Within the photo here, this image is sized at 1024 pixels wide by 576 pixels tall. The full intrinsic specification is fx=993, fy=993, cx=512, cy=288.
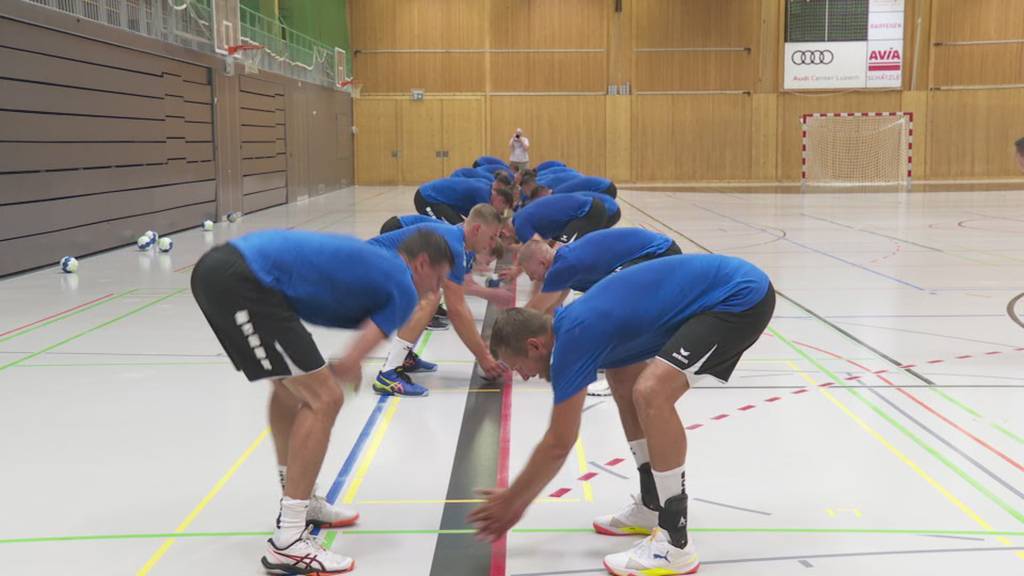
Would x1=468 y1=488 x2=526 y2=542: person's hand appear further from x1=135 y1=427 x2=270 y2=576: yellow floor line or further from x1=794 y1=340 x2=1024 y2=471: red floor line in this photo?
x1=794 y1=340 x2=1024 y2=471: red floor line

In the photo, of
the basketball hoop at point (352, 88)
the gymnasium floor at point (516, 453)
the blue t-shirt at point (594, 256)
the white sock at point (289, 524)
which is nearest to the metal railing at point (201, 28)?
the basketball hoop at point (352, 88)

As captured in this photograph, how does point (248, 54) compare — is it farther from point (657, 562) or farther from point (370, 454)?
point (657, 562)

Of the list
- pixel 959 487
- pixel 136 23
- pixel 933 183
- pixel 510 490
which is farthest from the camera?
pixel 933 183

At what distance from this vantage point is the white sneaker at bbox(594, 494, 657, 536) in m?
4.48

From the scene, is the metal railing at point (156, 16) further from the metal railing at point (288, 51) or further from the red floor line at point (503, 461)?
the red floor line at point (503, 461)

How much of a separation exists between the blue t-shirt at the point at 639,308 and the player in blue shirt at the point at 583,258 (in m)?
1.80

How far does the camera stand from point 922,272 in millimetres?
12883

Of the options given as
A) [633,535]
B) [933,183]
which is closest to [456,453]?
[633,535]

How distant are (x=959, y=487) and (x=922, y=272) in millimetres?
8584

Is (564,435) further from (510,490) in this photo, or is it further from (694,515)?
(694,515)

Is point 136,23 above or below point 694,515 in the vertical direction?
above

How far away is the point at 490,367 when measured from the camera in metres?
7.18

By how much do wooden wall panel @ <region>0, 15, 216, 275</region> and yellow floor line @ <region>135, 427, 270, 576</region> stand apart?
8475 mm

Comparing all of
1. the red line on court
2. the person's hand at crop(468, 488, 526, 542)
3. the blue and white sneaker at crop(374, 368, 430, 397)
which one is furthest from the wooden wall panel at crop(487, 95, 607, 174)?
the person's hand at crop(468, 488, 526, 542)
